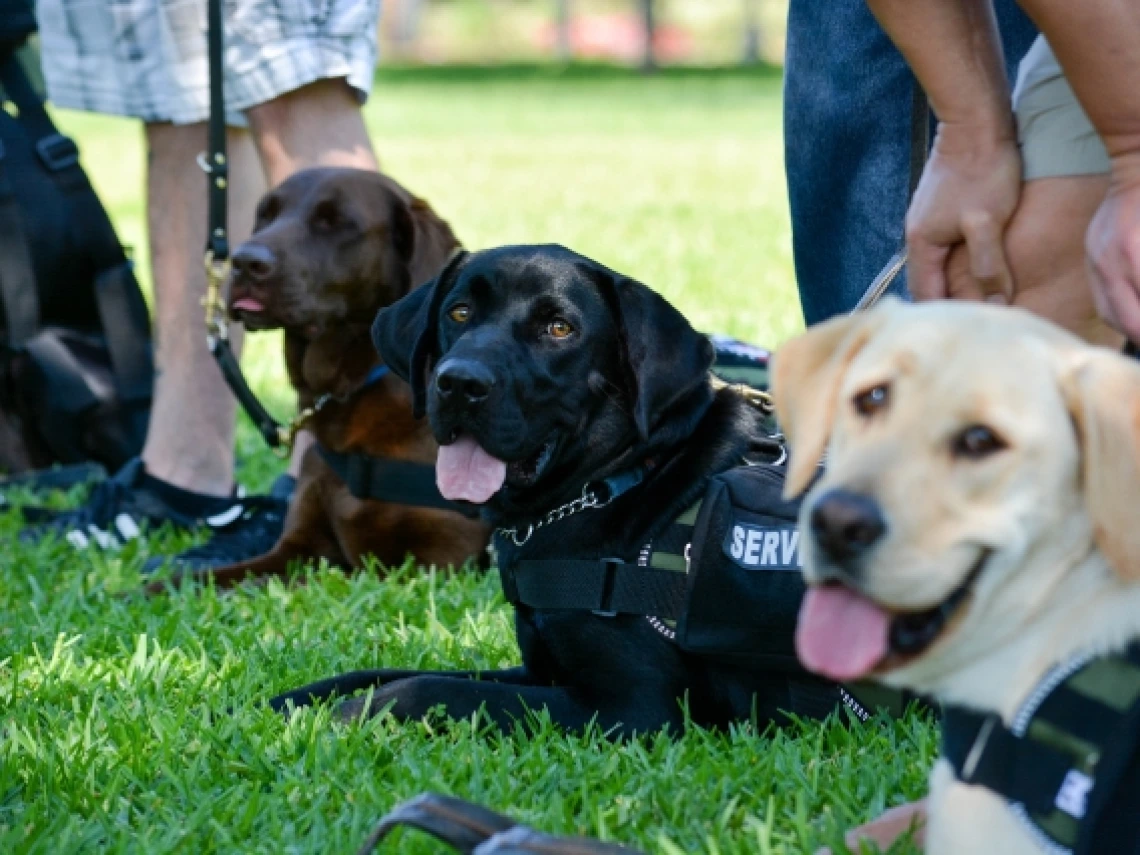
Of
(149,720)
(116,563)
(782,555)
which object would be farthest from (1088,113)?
(116,563)

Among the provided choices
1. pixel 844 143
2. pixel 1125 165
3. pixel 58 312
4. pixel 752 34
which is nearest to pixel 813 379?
pixel 1125 165

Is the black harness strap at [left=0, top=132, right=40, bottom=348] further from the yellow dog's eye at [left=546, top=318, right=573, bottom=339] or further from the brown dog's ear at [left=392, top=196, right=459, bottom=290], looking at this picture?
the yellow dog's eye at [left=546, top=318, right=573, bottom=339]

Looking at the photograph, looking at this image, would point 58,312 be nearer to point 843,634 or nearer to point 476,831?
point 476,831

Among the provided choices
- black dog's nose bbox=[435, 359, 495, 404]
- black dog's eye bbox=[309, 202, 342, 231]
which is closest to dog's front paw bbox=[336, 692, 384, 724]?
black dog's nose bbox=[435, 359, 495, 404]

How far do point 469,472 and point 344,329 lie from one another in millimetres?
1482

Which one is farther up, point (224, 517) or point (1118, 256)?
point (1118, 256)

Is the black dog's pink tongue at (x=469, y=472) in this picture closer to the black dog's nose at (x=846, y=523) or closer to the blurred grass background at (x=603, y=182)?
the black dog's nose at (x=846, y=523)

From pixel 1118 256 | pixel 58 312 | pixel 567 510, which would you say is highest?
pixel 1118 256

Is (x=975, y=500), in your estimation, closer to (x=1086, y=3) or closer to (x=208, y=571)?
(x=1086, y=3)

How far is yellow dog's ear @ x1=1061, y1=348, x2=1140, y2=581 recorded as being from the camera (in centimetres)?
200

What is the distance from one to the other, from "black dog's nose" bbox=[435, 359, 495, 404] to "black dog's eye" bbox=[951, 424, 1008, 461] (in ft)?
4.92

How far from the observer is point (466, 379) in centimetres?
341

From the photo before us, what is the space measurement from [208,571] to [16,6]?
2.46m

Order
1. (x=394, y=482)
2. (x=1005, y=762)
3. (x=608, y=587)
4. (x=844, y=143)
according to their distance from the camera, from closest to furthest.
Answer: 1. (x=1005, y=762)
2. (x=608, y=587)
3. (x=844, y=143)
4. (x=394, y=482)
